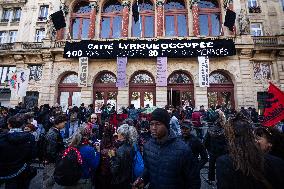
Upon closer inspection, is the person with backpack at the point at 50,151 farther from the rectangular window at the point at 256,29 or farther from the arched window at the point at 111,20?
the rectangular window at the point at 256,29

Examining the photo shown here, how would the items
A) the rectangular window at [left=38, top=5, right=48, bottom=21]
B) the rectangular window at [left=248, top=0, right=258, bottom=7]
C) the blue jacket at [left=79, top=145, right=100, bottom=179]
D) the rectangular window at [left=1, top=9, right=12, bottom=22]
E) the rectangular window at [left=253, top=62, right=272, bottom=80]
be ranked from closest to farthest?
1. the blue jacket at [left=79, top=145, right=100, bottom=179]
2. the rectangular window at [left=253, top=62, right=272, bottom=80]
3. the rectangular window at [left=248, top=0, right=258, bottom=7]
4. the rectangular window at [left=38, top=5, right=48, bottom=21]
5. the rectangular window at [left=1, top=9, right=12, bottom=22]

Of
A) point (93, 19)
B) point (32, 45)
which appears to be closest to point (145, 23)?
point (93, 19)

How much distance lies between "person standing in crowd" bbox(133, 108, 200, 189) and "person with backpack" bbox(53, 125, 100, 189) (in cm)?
111

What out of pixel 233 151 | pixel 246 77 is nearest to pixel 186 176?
pixel 233 151

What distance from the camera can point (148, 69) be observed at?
19.6m

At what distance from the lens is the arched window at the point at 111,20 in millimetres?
21656

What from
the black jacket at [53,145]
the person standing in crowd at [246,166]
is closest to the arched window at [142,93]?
the black jacket at [53,145]

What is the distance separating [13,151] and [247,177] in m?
3.80

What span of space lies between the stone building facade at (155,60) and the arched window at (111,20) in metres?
0.09

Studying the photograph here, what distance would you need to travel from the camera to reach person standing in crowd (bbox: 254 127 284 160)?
2.83 m

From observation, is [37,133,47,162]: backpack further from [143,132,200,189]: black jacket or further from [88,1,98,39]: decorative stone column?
[88,1,98,39]: decorative stone column

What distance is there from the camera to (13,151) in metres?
4.02

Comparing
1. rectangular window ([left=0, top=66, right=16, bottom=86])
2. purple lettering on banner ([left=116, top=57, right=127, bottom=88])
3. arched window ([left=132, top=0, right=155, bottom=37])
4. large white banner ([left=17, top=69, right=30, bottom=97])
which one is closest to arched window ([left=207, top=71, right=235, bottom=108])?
arched window ([left=132, top=0, right=155, bottom=37])

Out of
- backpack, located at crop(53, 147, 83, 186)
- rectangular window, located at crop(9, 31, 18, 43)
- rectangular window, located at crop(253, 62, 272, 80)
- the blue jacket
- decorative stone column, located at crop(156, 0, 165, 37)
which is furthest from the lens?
rectangular window, located at crop(9, 31, 18, 43)
